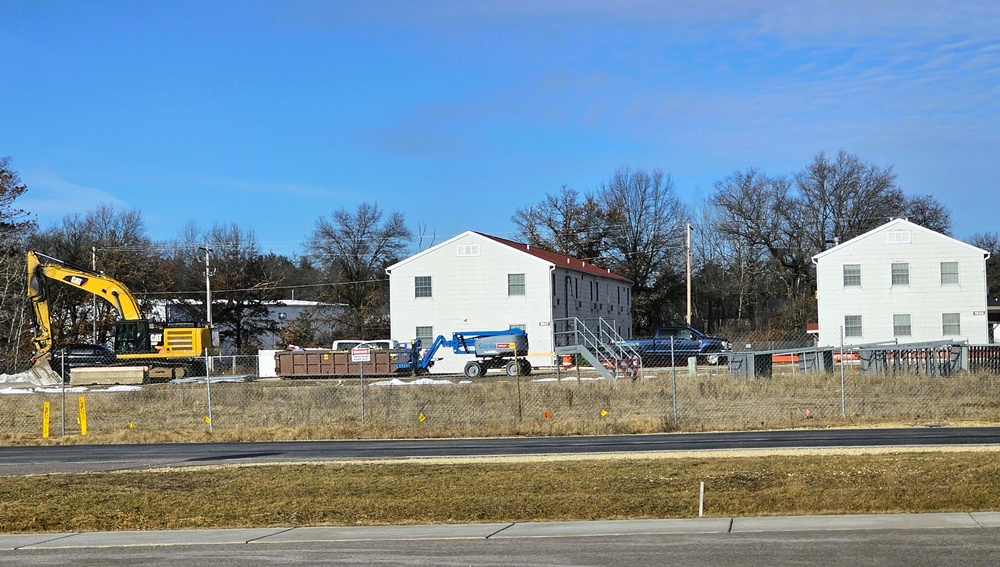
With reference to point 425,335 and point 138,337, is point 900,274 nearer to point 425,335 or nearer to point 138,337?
point 425,335

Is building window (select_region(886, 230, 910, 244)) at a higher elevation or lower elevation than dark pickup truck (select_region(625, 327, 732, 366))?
higher

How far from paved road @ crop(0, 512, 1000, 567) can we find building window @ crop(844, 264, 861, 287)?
41769 millimetres

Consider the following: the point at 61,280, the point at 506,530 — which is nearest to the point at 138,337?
the point at 61,280

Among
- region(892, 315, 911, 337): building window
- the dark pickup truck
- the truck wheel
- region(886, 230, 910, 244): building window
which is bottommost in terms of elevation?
the truck wheel

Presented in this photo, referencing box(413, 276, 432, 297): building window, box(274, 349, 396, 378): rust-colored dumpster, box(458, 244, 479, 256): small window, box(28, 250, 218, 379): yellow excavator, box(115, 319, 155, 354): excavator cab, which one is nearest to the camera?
box(28, 250, 218, 379): yellow excavator

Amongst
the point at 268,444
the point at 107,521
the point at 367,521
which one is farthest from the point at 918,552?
the point at 268,444

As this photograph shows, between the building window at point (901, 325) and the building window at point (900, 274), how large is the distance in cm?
171

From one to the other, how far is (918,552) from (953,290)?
4458cm

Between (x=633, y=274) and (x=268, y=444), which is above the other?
(x=633, y=274)

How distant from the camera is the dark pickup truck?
50594mm

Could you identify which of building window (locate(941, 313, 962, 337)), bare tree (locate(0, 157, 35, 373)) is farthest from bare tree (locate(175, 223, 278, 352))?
building window (locate(941, 313, 962, 337))

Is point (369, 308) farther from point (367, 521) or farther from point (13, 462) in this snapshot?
point (367, 521)

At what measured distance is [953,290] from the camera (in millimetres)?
50281

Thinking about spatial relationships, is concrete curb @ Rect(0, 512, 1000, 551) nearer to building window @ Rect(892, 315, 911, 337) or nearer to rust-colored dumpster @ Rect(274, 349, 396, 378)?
rust-colored dumpster @ Rect(274, 349, 396, 378)
